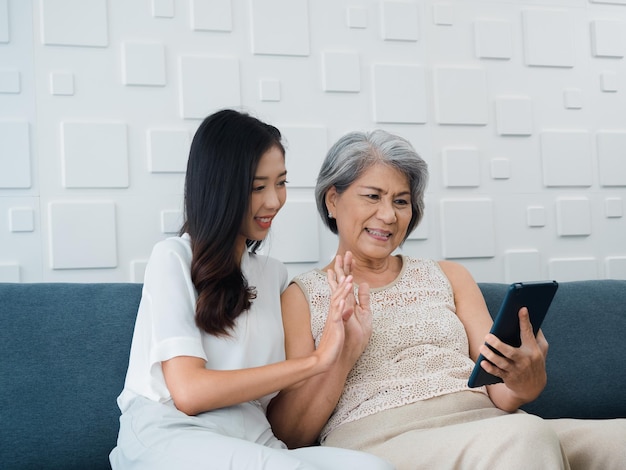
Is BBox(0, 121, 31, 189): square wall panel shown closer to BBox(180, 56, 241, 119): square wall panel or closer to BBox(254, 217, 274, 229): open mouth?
BBox(180, 56, 241, 119): square wall panel

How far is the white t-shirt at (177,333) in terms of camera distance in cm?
177

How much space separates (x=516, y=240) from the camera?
3055 mm

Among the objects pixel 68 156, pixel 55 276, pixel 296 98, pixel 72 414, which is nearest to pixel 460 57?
pixel 296 98

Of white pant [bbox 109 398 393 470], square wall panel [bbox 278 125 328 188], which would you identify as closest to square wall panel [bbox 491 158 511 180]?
square wall panel [bbox 278 125 328 188]

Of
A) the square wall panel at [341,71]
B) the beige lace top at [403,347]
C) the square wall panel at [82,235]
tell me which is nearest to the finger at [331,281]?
the beige lace top at [403,347]

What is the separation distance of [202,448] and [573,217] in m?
2.07

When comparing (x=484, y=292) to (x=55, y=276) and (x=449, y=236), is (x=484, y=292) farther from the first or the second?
(x=55, y=276)

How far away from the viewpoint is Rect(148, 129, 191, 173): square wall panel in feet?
8.56

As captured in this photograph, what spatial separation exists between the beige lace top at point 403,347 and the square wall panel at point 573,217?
1.01 m

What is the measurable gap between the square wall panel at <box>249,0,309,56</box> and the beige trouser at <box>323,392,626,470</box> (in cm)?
142

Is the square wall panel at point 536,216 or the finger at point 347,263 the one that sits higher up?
the square wall panel at point 536,216

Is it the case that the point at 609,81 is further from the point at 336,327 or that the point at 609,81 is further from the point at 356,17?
the point at 336,327

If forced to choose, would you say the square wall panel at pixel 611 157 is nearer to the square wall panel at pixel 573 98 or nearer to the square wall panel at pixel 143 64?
the square wall panel at pixel 573 98

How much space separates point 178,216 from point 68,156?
1.36ft
